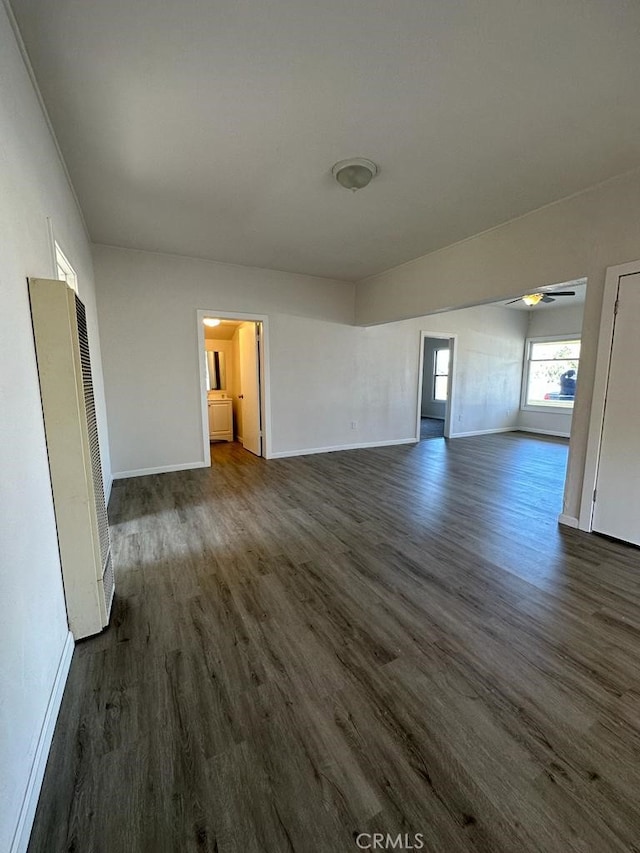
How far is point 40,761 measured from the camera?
1166 mm

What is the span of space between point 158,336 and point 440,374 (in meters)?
8.11

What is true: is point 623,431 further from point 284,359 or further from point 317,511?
point 284,359

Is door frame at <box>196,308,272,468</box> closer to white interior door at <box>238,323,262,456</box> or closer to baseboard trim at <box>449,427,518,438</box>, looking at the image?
white interior door at <box>238,323,262,456</box>

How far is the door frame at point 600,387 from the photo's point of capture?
268 cm

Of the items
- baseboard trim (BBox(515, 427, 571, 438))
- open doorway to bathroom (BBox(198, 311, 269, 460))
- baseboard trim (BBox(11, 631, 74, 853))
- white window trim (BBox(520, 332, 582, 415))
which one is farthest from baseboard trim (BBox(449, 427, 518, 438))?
baseboard trim (BBox(11, 631, 74, 853))

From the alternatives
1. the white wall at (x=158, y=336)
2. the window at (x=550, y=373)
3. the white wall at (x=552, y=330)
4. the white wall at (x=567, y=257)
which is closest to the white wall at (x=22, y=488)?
the white wall at (x=158, y=336)

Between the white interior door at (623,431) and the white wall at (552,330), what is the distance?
5.28 metres

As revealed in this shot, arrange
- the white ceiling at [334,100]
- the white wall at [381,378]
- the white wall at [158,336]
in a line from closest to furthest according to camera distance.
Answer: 1. the white ceiling at [334,100]
2. the white wall at [158,336]
3. the white wall at [381,378]

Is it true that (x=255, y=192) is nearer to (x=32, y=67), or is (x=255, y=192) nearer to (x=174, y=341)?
(x=32, y=67)

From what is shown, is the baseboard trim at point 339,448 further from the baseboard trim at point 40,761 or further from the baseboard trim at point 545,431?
the baseboard trim at point 40,761

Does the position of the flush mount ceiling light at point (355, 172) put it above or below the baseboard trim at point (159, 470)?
above

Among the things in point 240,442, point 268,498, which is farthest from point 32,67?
point 240,442

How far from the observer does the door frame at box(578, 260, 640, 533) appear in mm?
2682

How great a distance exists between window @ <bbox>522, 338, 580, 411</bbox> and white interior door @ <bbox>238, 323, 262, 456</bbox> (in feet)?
20.9
